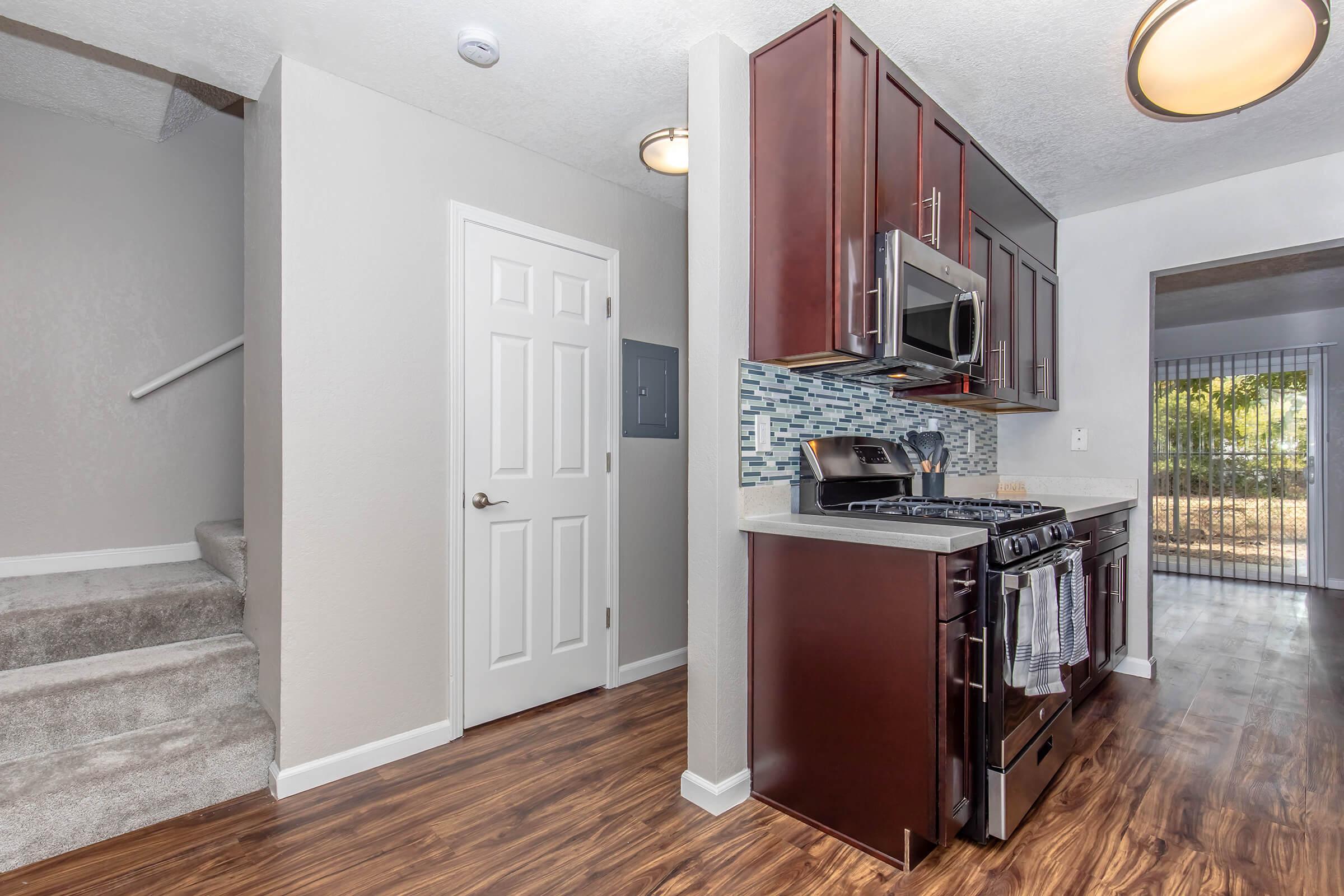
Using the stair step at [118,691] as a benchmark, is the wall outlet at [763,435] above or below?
above

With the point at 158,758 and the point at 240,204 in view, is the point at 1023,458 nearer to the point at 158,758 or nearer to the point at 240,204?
the point at 158,758

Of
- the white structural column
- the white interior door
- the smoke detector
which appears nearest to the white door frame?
the white interior door

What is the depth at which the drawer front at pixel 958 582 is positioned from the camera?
1693 millimetres

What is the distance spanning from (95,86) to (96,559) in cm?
197

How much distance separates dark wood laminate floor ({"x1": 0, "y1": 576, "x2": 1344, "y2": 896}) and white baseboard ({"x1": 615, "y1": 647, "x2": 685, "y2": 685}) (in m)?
0.41

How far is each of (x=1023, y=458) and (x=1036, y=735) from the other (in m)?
2.19

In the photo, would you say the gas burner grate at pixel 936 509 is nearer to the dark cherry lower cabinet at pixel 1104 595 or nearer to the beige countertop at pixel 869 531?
the beige countertop at pixel 869 531

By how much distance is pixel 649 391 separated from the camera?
328 cm

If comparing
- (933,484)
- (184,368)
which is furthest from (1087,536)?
(184,368)

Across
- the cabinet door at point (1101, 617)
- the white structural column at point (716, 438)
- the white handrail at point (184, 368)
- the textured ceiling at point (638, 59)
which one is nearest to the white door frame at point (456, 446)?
the textured ceiling at point (638, 59)

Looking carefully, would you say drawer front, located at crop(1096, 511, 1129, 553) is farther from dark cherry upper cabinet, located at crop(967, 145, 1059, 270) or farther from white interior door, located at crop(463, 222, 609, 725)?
white interior door, located at crop(463, 222, 609, 725)

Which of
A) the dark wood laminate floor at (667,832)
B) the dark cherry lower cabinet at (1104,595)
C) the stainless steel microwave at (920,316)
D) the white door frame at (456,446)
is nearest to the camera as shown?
the dark wood laminate floor at (667,832)

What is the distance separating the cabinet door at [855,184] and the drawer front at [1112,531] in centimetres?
165

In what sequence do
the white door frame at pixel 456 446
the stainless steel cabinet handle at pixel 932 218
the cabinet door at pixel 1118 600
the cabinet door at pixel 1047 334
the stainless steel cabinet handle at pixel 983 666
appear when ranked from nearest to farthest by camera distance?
1. the stainless steel cabinet handle at pixel 983 666
2. the stainless steel cabinet handle at pixel 932 218
3. the white door frame at pixel 456 446
4. the cabinet door at pixel 1118 600
5. the cabinet door at pixel 1047 334
